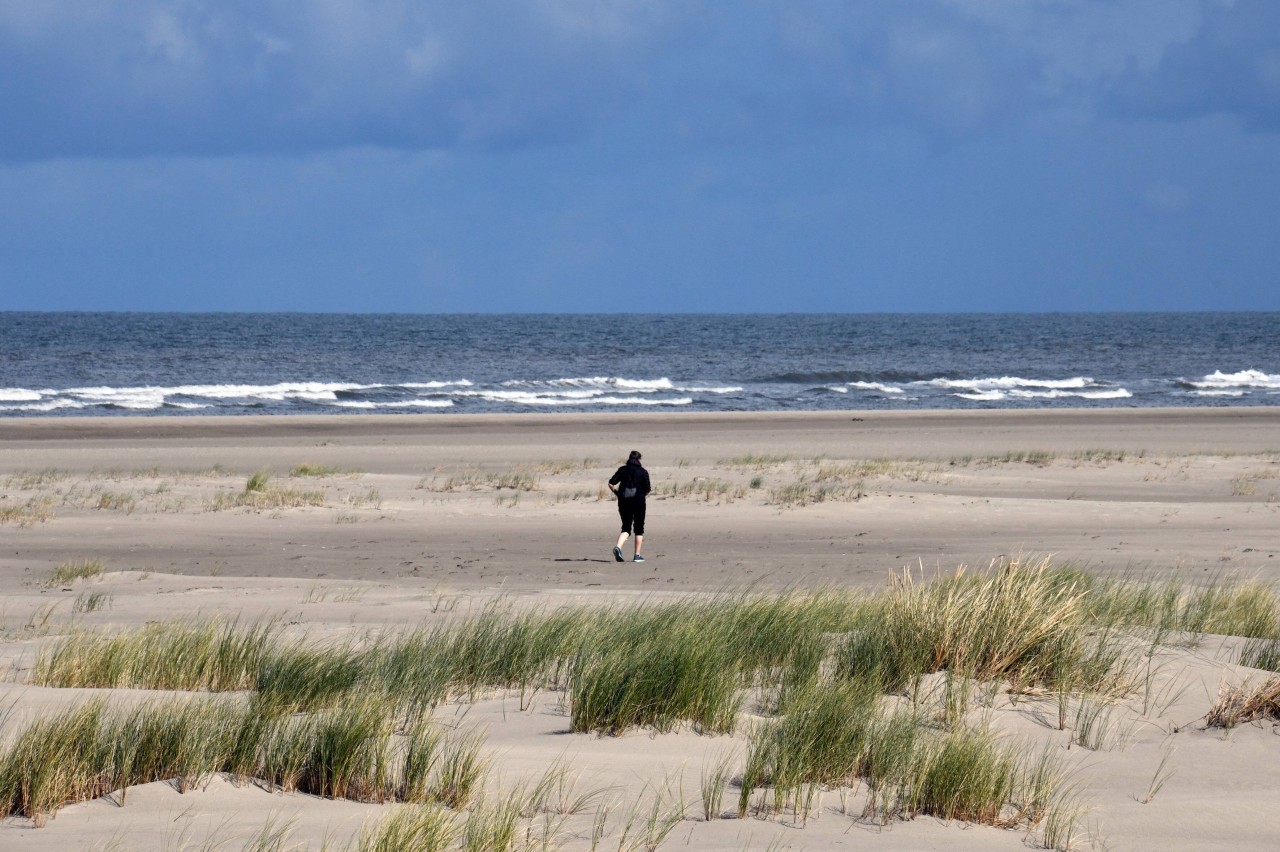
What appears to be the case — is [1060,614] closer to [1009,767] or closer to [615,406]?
[1009,767]

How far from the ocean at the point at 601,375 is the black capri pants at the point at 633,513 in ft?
95.1

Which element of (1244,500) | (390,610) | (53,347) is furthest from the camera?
(53,347)

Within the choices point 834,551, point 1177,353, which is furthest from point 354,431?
point 1177,353

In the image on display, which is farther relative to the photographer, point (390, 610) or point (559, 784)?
point (390, 610)

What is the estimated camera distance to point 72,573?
1305 cm

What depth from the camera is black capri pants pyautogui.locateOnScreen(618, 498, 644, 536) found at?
48.2 ft

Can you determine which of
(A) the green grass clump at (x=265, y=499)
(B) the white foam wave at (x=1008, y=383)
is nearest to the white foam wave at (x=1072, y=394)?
(B) the white foam wave at (x=1008, y=383)

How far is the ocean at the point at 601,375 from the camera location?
1804 inches

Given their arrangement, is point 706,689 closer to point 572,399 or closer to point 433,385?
point 572,399

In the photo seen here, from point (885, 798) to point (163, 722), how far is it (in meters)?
3.18

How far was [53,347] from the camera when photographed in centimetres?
7675

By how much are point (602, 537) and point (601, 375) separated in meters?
44.9

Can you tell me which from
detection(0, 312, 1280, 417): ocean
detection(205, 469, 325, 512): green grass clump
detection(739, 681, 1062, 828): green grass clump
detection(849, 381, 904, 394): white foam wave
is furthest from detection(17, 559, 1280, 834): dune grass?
detection(849, 381, 904, 394): white foam wave

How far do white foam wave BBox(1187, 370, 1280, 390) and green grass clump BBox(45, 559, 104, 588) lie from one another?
→ 5219 centimetres
